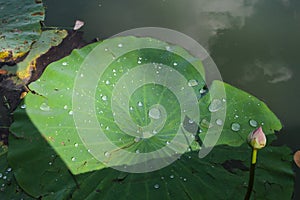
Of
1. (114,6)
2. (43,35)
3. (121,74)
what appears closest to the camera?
(121,74)

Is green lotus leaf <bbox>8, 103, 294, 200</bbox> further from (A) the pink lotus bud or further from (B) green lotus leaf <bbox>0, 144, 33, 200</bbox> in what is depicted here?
(A) the pink lotus bud

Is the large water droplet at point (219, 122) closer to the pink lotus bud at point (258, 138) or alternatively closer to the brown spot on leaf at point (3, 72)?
the pink lotus bud at point (258, 138)

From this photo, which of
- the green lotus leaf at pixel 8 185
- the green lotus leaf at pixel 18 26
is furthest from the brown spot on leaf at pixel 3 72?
the green lotus leaf at pixel 8 185

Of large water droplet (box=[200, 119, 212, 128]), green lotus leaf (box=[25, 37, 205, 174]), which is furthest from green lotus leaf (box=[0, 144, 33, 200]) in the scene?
large water droplet (box=[200, 119, 212, 128])

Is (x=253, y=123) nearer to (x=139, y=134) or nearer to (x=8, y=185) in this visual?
(x=139, y=134)

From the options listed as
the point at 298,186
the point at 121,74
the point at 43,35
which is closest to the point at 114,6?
the point at 43,35

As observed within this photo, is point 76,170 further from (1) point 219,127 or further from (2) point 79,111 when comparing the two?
(1) point 219,127
